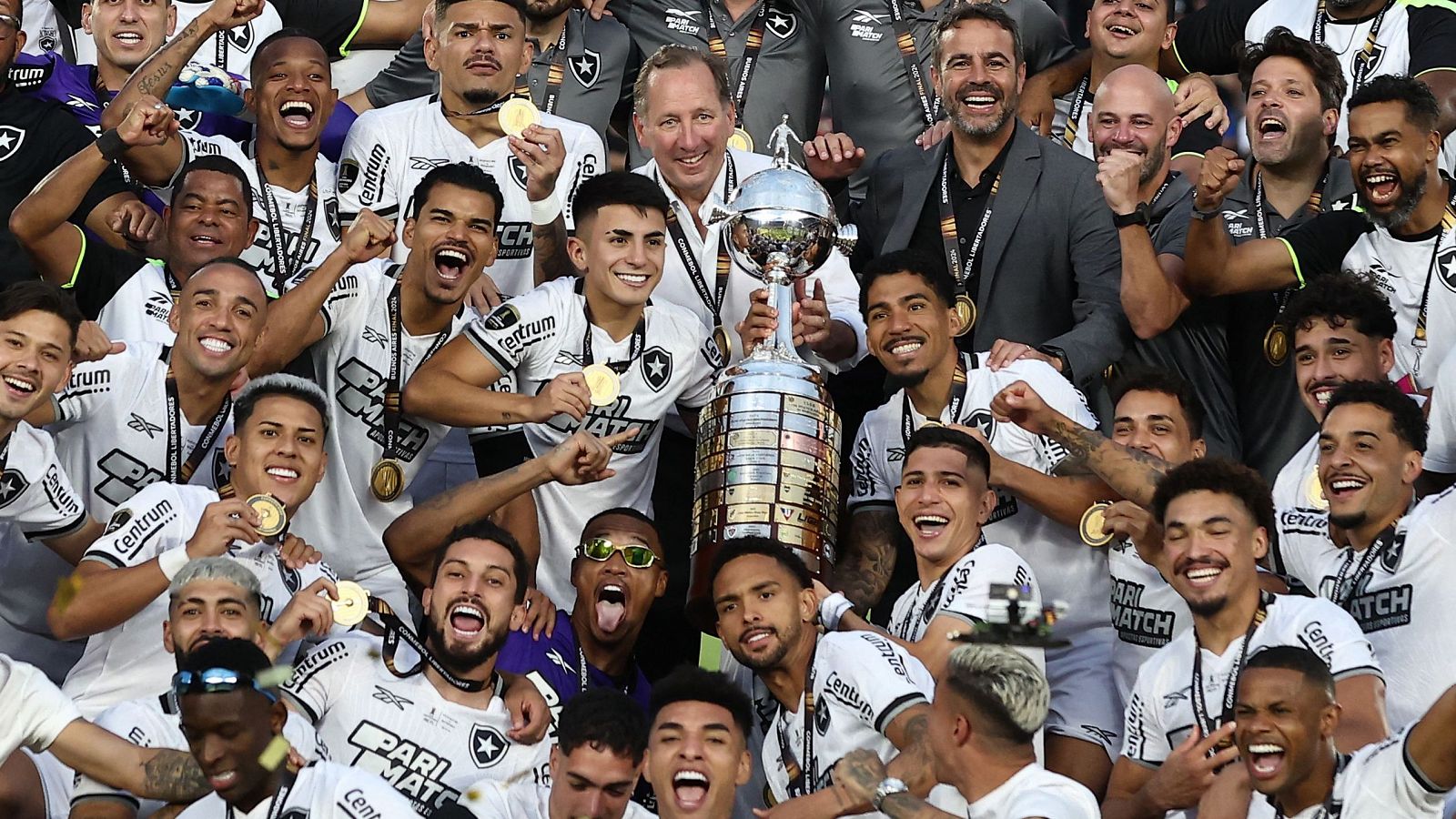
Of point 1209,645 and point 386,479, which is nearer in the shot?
point 1209,645

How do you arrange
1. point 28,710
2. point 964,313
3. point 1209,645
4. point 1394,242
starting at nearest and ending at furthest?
point 28,710
point 1209,645
point 1394,242
point 964,313

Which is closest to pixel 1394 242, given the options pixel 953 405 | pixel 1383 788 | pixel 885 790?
pixel 953 405

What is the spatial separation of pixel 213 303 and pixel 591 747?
225 cm

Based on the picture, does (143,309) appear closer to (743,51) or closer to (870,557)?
(870,557)

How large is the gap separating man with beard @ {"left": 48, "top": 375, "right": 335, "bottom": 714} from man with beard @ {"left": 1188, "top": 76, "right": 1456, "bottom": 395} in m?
3.57

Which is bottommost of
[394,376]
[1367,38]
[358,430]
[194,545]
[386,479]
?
[194,545]

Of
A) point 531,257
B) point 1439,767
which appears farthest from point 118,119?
point 1439,767

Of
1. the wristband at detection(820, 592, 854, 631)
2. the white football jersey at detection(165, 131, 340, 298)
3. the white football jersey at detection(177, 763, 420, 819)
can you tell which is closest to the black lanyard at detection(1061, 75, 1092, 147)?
the white football jersey at detection(165, 131, 340, 298)

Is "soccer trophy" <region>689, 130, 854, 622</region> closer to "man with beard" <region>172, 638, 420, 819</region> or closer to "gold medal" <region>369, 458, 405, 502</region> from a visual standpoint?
"gold medal" <region>369, 458, 405, 502</region>

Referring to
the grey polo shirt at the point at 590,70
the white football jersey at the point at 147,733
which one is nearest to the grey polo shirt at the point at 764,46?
the grey polo shirt at the point at 590,70

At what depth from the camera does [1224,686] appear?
25.5 ft

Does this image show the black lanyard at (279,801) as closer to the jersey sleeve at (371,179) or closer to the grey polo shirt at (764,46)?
the jersey sleeve at (371,179)

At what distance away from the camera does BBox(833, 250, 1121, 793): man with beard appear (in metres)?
8.95

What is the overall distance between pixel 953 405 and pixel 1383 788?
9.15ft
